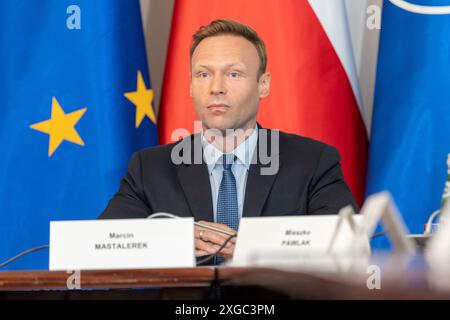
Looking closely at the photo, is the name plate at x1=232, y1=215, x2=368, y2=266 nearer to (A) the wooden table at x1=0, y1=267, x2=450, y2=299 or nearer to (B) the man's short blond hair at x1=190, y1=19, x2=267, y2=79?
(A) the wooden table at x1=0, y1=267, x2=450, y2=299

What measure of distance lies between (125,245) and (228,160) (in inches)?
41.2

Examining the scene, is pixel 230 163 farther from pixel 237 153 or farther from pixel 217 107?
pixel 217 107

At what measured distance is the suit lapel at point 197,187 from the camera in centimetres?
260

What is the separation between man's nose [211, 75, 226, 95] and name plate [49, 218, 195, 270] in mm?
1084

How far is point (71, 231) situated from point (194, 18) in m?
2.01

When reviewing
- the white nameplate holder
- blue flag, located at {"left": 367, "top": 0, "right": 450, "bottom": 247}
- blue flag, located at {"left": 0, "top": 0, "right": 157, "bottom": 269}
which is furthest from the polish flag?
the white nameplate holder

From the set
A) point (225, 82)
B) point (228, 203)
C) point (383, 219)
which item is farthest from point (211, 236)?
point (383, 219)

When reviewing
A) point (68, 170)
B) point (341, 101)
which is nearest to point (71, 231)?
point (68, 170)

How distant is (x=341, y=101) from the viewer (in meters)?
3.49

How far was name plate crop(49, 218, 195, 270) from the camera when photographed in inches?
67.0

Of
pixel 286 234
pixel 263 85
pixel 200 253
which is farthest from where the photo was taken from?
pixel 263 85

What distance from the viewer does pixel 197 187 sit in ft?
8.67
